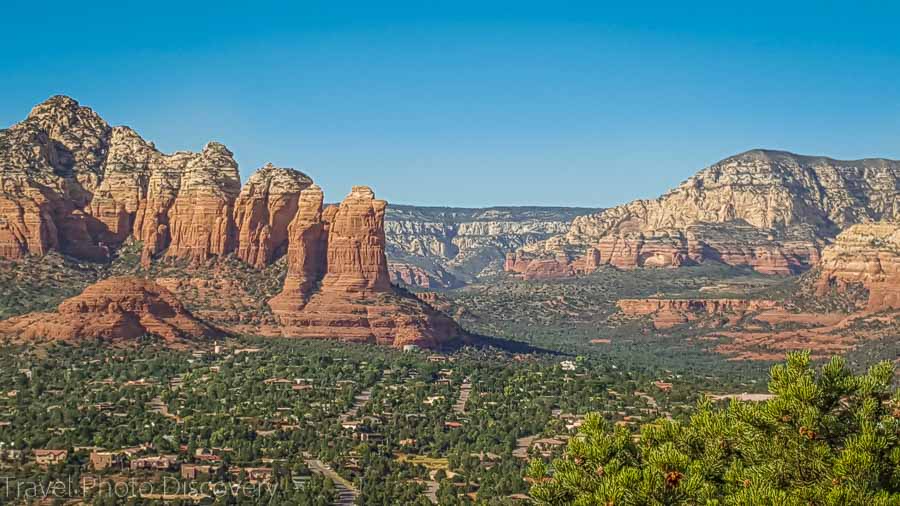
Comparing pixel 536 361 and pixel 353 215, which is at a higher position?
pixel 353 215

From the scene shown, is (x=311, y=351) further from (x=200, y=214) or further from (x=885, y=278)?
(x=885, y=278)

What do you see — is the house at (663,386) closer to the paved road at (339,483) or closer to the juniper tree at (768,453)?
the paved road at (339,483)

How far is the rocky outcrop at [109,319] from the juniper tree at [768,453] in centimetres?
9343

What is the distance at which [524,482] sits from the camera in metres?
Result: 80.8

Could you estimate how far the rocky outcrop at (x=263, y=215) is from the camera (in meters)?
153

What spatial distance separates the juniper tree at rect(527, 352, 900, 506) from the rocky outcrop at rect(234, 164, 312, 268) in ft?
382

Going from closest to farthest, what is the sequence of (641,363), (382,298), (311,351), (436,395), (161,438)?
(161,438), (436,395), (311,351), (382,298), (641,363)

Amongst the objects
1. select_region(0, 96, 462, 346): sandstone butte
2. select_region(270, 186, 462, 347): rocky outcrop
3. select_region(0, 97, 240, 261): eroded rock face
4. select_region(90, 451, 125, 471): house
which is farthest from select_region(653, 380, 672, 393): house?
select_region(0, 97, 240, 261): eroded rock face

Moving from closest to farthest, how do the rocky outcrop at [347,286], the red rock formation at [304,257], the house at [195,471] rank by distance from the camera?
the house at [195,471] < the rocky outcrop at [347,286] < the red rock formation at [304,257]

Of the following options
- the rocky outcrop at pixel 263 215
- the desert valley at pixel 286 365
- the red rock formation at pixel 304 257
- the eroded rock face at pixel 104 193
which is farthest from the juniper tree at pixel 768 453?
the eroded rock face at pixel 104 193

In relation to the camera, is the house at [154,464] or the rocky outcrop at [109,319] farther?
the rocky outcrop at [109,319]

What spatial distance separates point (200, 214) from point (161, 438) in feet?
207

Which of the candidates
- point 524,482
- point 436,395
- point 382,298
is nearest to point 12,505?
point 524,482

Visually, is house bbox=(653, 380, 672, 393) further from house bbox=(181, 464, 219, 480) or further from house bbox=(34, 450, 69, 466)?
house bbox=(34, 450, 69, 466)
